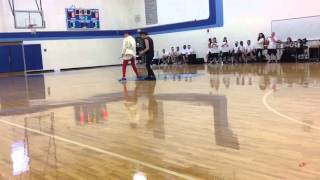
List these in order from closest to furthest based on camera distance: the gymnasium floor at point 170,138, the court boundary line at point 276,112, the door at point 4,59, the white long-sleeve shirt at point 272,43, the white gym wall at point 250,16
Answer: the gymnasium floor at point 170,138
the court boundary line at point 276,112
the white gym wall at point 250,16
the white long-sleeve shirt at point 272,43
the door at point 4,59

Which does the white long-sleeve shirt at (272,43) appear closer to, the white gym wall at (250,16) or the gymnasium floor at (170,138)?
the white gym wall at (250,16)

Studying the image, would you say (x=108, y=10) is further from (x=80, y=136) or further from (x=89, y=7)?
(x=80, y=136)

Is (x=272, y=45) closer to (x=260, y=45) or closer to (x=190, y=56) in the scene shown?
(x=260, y=45)

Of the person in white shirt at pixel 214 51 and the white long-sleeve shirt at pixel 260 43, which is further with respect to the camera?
the person in white shirt at pixel 214 51

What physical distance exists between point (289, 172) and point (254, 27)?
58.4 feet

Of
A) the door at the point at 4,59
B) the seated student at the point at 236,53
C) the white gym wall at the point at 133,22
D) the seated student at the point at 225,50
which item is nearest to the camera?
the white gym wall at the point at 133,22

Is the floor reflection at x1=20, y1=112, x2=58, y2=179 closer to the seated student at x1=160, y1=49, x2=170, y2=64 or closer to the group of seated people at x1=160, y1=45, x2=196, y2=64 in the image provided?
the group of seated people at x1=160, y1=45, x2=196, y2=64

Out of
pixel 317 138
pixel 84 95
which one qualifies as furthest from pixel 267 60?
pixel 317 138

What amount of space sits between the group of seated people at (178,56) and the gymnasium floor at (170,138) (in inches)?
585

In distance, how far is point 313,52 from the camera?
1762 cm

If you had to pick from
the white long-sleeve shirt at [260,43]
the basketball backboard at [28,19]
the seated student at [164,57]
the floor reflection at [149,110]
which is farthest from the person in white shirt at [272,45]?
the basketball backboard at [28,19]

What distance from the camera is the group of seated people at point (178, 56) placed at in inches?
907

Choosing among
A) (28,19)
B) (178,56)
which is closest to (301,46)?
(178,56)

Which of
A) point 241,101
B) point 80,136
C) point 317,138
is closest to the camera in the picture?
point 317,138
